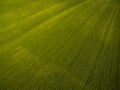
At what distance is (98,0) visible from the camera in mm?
10820

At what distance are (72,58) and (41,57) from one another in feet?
2.59

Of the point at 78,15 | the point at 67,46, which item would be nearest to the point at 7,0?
the point at 78,15

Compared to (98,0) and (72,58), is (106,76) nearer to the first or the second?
(72,58)

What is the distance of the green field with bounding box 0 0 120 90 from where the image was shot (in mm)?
3564

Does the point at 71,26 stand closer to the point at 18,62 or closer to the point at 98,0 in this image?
the point at 18,62

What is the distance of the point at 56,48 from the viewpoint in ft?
15.6

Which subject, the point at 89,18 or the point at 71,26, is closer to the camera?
the point at 71,26

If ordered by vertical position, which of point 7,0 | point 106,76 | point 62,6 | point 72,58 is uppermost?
point 7,0

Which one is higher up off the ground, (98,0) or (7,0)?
(7,0)

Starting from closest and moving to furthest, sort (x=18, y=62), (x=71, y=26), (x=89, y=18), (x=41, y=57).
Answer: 1. (x=18, y=62)
2. (x=41, y=57)
3. (x=71, y=26)
4. (x=89, y=18)

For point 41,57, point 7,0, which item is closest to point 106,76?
point 41,57

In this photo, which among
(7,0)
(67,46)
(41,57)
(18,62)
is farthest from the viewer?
(7,0)

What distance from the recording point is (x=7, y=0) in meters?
7.92

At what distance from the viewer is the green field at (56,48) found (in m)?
3.56
